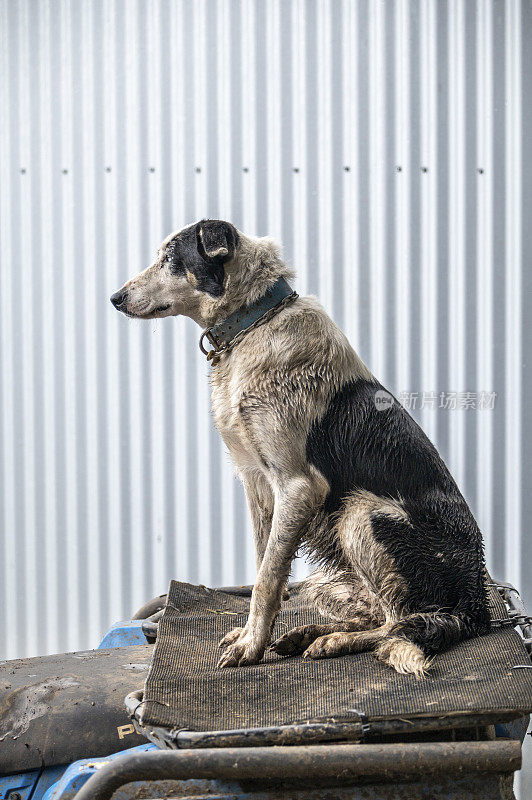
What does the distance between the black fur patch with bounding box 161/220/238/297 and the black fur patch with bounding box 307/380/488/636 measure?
50 centimetres

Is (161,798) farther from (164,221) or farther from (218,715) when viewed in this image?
(164,221)

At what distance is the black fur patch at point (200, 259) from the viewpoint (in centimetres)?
194

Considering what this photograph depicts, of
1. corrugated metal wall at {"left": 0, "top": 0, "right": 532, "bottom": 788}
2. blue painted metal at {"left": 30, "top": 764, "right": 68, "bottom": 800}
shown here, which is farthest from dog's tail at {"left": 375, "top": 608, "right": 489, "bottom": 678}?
corrugated metal wall at {"left": 0, "top": 0, "right": 532, "bottom": 788}

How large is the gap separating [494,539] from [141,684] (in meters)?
2.00

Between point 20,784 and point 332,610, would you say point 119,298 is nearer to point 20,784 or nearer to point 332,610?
point 332,610

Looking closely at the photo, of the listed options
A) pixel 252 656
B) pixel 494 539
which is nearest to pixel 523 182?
pixel 494 539

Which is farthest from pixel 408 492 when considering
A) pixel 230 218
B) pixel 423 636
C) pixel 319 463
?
pixel 230 218

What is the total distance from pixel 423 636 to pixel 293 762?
0.67 metres

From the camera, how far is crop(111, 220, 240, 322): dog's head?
1.93m

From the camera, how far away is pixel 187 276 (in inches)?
78.0

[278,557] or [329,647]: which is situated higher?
[278,557]

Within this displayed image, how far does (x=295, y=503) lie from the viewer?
183 cm

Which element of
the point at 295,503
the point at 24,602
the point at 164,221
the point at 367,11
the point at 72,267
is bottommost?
the point at 24,602

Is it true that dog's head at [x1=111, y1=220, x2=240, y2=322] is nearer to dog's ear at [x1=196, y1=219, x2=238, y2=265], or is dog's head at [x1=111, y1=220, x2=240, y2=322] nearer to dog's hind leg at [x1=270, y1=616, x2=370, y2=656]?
A: dog's ear at [x1=196, y1=219, x2=238, y2=265]
